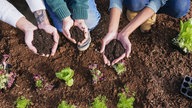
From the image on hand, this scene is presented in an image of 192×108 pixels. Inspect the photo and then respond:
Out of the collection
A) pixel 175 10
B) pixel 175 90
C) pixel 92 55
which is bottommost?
pixel 175 90

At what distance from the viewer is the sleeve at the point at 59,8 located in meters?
2.94

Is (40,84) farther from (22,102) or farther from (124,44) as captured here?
(124,44)

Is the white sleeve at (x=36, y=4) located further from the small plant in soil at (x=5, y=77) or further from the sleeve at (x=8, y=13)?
the small plant in soil at (x=5, y=77)

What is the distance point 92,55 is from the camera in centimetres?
331

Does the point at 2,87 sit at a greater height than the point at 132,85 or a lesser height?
greater

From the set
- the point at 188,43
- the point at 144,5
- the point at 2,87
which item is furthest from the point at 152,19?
the point at 2,87

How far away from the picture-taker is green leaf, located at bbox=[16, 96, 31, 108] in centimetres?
302

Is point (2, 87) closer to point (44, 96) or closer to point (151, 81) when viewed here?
point (44, 96)

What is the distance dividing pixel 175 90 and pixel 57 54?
1173 millimetres

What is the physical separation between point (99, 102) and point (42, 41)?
728 millimetres

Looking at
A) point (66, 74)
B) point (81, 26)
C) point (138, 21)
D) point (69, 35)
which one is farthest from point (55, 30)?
point (138, 21)

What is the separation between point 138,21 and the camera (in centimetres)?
295

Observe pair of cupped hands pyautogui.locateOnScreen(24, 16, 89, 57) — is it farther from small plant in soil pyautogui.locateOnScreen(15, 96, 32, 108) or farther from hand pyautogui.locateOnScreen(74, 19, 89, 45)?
small plant in soil pyautogui.locateOnScreen(15, 96, 32, 108)

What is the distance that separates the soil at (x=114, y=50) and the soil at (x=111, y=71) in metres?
0.28
